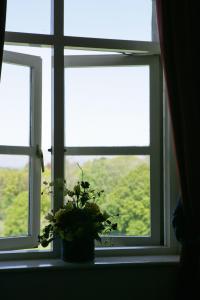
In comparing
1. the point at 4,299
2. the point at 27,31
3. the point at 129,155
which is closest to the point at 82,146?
the point at 129,155

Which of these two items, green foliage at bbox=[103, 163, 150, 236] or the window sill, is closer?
the window sill

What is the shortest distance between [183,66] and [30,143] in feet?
3.39

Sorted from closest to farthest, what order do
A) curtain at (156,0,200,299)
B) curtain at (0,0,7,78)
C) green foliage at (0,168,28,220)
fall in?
curtain at (0,0,7,78) < curtain at (156,0,200,299) < green foliage at (0,168,28,220)

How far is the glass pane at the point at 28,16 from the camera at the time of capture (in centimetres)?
280

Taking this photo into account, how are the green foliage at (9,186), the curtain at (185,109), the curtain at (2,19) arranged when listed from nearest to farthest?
the curtain at (2,19), the curtain at (185,109), the green foliage at (9,186)

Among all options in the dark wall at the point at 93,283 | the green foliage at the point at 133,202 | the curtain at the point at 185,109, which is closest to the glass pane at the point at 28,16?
the curtain at the point at 185,109

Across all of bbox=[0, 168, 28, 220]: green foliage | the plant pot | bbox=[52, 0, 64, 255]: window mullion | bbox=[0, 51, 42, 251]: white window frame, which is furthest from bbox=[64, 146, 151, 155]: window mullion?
the plant pot

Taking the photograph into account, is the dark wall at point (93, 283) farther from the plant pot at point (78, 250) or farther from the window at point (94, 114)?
the window at point (94, 114)

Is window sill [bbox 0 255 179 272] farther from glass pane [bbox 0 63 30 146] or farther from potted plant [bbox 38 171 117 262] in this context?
glass pane [bbox 0 63 30 146]

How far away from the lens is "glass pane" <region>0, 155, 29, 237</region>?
2.76m

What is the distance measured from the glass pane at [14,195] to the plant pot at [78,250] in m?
0.33

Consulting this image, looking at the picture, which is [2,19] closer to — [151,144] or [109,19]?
[109,19]

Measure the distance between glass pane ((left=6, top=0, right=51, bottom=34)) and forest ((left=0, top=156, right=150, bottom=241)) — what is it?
2.76 feet

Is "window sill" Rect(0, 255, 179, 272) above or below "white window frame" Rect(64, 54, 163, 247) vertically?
below
